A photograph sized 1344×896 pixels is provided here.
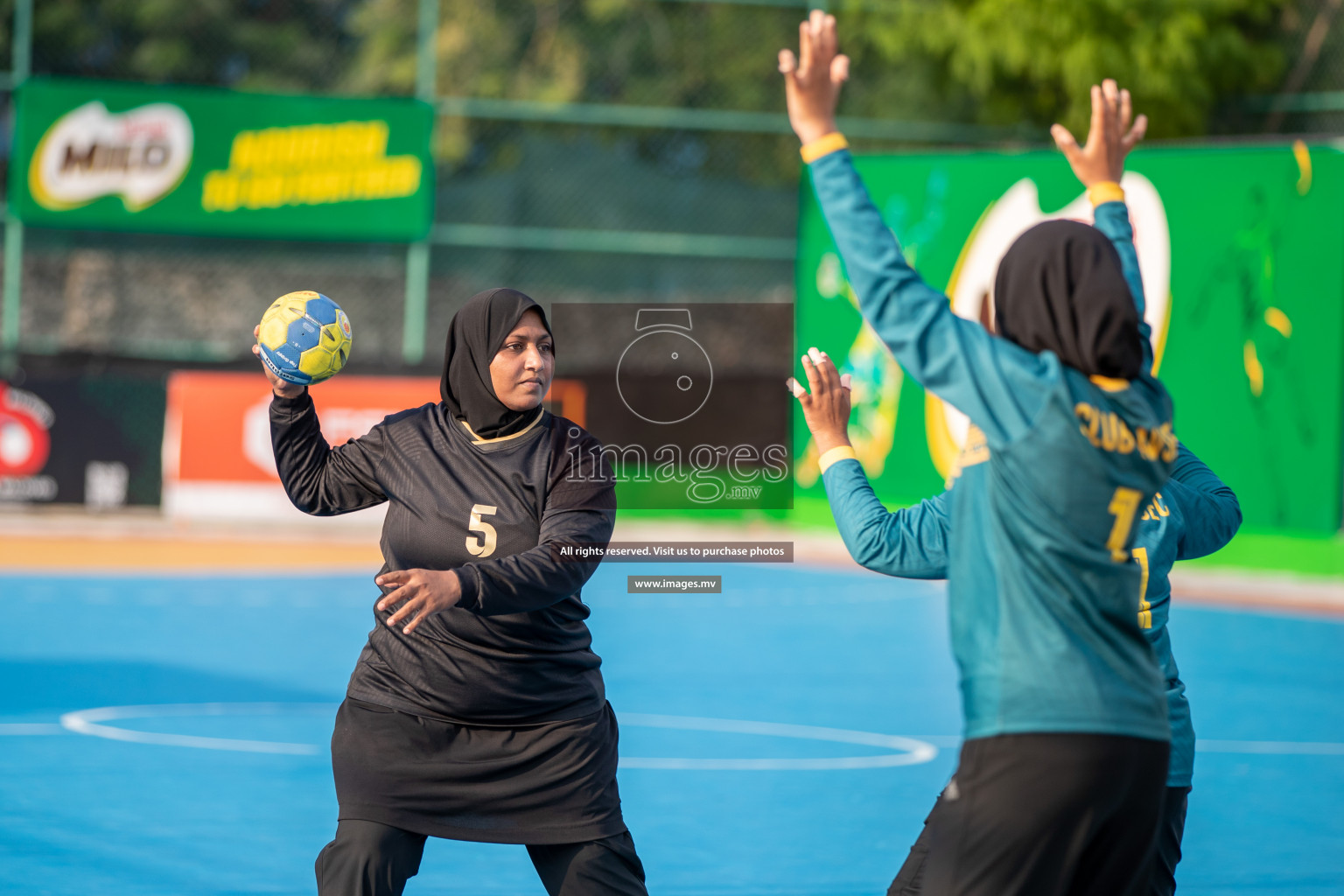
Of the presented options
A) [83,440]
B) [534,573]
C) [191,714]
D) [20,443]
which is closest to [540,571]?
[534,573]

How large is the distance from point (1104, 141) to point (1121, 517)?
123 cm

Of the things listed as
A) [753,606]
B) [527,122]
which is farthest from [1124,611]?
[527,122]

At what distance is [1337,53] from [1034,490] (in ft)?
77.6

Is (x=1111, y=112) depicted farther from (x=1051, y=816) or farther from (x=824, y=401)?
(x=1051, y=816)

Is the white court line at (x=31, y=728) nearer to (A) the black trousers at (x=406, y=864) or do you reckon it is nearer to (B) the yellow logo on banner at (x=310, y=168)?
(A) the black trousers at (x=406, y=864)

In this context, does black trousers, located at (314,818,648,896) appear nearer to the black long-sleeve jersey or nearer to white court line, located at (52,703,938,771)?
the black long-sleeve jersey

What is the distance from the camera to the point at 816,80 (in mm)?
3104

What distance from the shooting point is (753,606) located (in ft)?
49.0

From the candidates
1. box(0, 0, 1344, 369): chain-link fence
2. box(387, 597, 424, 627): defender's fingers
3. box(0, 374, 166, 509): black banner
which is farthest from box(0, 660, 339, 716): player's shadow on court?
box(0, 0, 1344, 369): chain-link fence

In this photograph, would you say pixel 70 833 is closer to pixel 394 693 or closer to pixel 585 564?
pixel 394 693

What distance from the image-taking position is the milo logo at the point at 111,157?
21.4m

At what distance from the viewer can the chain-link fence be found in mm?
23656

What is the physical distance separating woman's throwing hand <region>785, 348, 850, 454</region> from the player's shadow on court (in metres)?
6.64

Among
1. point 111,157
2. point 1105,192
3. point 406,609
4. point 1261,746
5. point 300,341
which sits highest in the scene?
point 111,157
